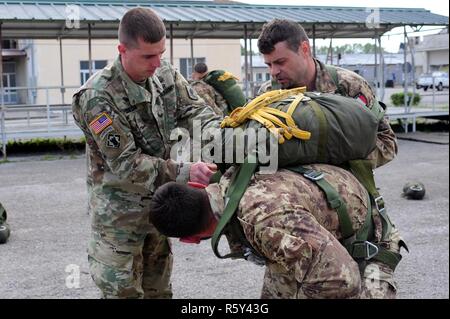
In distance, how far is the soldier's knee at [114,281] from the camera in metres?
2.93

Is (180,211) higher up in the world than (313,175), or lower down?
lower down

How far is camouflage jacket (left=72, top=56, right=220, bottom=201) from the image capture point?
2.79 metres

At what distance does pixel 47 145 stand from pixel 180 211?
12253 mm

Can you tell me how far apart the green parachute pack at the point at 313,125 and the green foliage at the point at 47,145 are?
11.8 meters

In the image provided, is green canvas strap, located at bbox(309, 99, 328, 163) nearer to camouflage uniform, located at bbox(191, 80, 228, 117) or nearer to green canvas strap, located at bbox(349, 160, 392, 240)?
green canvas strap, located at bbox(349, 160, 392, 240)

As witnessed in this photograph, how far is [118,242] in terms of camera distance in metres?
2.98

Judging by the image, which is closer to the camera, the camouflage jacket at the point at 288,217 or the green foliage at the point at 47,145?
the camouflage jacket at the point at 288,217

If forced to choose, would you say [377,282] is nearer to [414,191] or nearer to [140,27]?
[140,27]

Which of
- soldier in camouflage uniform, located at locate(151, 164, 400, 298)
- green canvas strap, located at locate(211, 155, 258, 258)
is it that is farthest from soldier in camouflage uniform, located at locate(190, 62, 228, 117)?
green canvas strap, located at locate(211, 155, 258, 258)

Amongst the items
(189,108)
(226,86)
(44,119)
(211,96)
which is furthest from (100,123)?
(44,119)

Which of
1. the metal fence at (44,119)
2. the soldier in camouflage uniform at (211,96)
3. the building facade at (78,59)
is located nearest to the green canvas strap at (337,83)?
the soldier in camouflage uniform at (211,96)

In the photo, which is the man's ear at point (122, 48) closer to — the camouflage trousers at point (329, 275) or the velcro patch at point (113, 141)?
the velcro patch at point (113, 141)

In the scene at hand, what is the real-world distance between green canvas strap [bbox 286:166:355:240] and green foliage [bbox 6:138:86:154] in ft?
39.0
